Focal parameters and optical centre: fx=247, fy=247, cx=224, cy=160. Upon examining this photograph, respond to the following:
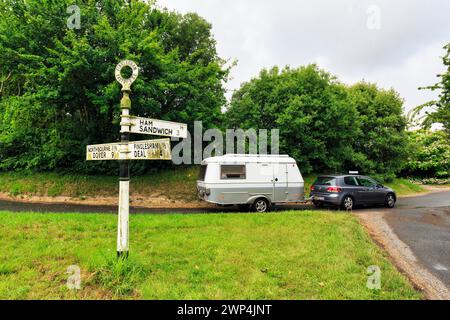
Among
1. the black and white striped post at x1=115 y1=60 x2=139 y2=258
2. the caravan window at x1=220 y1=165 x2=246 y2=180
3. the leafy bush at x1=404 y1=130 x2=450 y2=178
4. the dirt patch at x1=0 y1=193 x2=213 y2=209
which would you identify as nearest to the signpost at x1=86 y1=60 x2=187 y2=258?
the black and white striped post at x1=115 y1=60 x2=139 y2=258

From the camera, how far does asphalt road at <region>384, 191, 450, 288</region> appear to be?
16.2 feet

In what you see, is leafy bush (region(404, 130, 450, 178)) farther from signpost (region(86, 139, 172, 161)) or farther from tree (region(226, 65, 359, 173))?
signpost (region(86, 139, 172, 161))

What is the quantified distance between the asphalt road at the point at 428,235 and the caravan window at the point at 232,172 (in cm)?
552

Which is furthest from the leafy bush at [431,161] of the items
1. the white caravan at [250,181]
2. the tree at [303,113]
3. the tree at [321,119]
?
the white caravan at [250,181]

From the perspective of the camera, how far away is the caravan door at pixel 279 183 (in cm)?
1088

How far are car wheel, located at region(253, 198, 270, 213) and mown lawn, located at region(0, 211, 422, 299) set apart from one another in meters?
3.66

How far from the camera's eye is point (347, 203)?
11.2 metres

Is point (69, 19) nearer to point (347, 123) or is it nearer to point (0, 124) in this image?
point (0, 124)

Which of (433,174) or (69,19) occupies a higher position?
(69,19)

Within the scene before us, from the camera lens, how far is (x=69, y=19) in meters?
12.1

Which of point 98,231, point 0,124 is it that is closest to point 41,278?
point 98,231

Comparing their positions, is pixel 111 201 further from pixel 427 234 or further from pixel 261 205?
pixel 427 234

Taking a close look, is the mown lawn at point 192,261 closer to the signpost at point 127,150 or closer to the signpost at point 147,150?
the signpost at point 127,150
